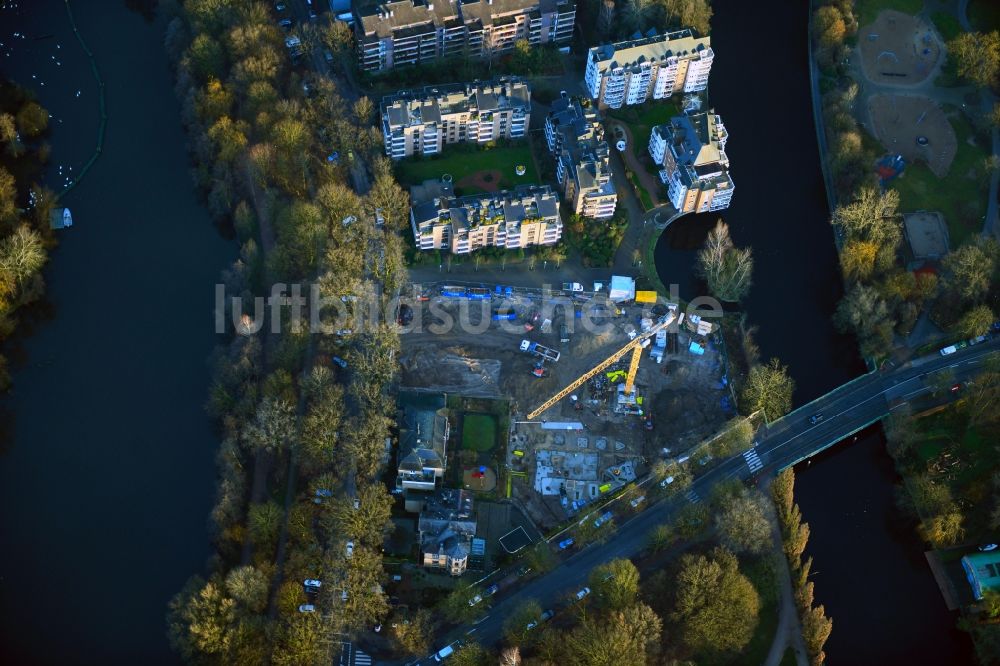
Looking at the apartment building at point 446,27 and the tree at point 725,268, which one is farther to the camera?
the apartment building at point 446,27

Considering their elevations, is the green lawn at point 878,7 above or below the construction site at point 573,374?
above

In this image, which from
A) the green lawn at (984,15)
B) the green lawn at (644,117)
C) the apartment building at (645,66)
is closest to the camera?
the apartment building at (645,66)

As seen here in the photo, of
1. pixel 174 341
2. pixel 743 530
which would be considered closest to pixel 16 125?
pixel 174 341

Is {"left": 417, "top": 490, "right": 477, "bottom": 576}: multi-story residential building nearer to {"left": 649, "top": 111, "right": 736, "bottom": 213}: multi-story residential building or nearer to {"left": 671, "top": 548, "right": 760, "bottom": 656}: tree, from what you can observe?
{"left": 671, "top": 548, "right": 760, "bottom": 656}: tree

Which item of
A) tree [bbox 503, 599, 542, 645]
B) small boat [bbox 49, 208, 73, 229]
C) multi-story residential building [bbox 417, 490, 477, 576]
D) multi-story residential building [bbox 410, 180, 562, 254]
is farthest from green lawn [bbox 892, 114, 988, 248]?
small boat [bbox 49, 208, 73, 229]

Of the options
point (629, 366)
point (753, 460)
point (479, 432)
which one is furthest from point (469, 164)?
point (753, 460)

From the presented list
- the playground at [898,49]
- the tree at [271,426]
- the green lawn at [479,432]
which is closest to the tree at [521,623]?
the green lawn at [479,432]

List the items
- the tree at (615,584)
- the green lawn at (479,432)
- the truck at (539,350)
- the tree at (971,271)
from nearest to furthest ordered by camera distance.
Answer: the tree at (615,584) < the green lawn at (479,432) < the truck at (539,350) < the tree at (971,271)

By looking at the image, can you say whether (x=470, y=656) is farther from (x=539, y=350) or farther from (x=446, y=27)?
(x=446, y=27)

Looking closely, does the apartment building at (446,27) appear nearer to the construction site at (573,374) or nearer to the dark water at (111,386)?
the dark water at (111,386)
